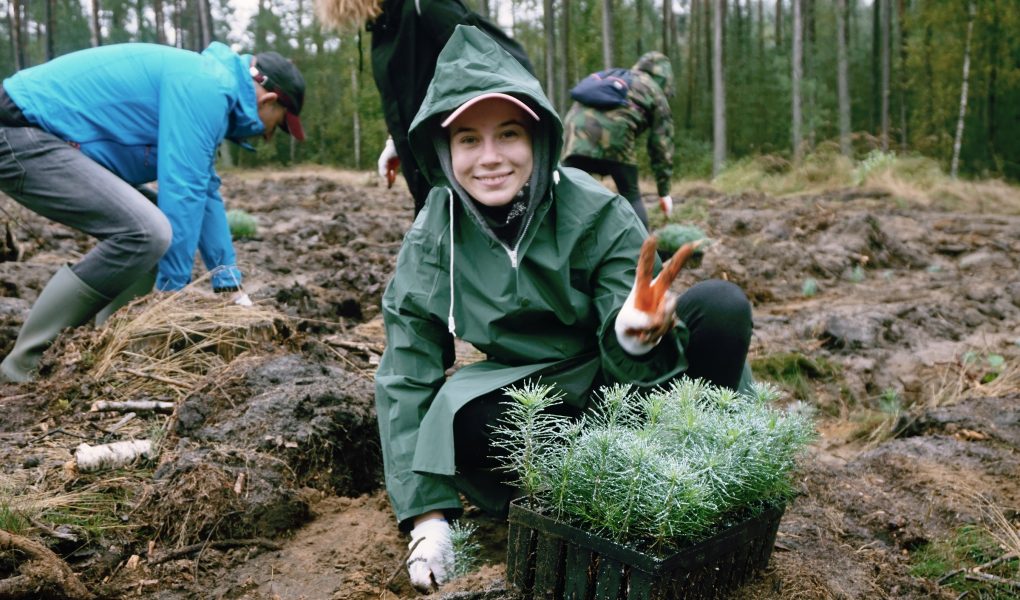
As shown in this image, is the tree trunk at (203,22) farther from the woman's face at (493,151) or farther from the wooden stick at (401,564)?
the wooden stick at (401,564)

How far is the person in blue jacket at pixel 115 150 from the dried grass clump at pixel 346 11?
1.76ft

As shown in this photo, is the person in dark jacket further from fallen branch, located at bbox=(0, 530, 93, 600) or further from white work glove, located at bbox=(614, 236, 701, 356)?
fallen branch, located at bbox=(0, 530, 93, 600)

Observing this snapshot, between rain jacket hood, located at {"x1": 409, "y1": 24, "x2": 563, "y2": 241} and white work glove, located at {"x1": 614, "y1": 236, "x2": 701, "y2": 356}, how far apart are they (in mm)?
473

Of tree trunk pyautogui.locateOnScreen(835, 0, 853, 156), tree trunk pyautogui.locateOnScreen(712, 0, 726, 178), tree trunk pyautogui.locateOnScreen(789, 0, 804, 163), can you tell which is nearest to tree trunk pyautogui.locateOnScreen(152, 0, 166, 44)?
tree trunk pyautogui.locateOnScreen(712, 0, 726, 178)

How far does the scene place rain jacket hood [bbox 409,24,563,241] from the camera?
2.15 meters

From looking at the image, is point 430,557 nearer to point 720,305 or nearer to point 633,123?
point 720,305

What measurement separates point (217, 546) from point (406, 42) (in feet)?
7.07

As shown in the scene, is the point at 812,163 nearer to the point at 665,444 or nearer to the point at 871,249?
the point at 871,249

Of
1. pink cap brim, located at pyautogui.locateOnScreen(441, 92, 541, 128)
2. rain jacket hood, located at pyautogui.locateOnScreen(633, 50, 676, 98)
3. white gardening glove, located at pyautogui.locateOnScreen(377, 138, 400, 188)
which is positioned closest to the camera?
pink cap brim, located at pyautogui.locateOnScreen(441, 92, 541, 128)

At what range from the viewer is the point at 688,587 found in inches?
58.9

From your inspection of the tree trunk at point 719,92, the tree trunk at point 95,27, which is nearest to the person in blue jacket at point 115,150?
the tree trunk at point 719,92

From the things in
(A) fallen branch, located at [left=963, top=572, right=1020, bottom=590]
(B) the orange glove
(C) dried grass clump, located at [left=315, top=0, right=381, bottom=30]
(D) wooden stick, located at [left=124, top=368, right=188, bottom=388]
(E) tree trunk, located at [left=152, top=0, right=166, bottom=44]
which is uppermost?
(E) tree trunk, located at [left=152, top=0, right=166, bottom=44]

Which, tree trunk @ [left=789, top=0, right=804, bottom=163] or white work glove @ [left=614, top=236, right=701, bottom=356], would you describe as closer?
white work glove @ [left=614, top=236, right=701, bottom=356]

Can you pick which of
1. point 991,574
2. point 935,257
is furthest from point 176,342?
point 935,257
